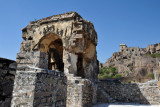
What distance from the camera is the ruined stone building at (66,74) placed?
3541 millimetres

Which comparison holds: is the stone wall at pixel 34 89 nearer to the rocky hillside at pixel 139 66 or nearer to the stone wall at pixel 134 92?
the stone wall at pixel 134 92

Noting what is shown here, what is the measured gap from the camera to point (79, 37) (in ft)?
36.0

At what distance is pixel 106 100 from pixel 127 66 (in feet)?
115

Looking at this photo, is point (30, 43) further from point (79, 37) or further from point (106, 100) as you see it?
point (106, 100)

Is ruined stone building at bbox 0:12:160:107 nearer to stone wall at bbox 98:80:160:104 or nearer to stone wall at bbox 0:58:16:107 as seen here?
stone wall at bbox 98:80:160:104

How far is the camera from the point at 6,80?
7.76 ft

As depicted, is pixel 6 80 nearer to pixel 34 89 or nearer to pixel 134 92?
pixel 34 89

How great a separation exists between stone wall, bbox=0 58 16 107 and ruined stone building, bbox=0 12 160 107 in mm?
1043

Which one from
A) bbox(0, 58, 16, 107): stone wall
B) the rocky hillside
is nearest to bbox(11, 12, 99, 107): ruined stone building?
bbox(0, 58, 16, 107): stone wall

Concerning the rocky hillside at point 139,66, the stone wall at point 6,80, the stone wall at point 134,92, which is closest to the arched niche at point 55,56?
the stone wall at point 134,92

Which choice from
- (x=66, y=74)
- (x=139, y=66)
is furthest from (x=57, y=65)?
(x=139, y=66)

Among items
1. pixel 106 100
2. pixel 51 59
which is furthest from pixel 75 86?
pixel 51 59

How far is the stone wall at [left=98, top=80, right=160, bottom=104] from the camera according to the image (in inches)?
Result: 401

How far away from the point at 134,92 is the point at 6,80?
10283mm
